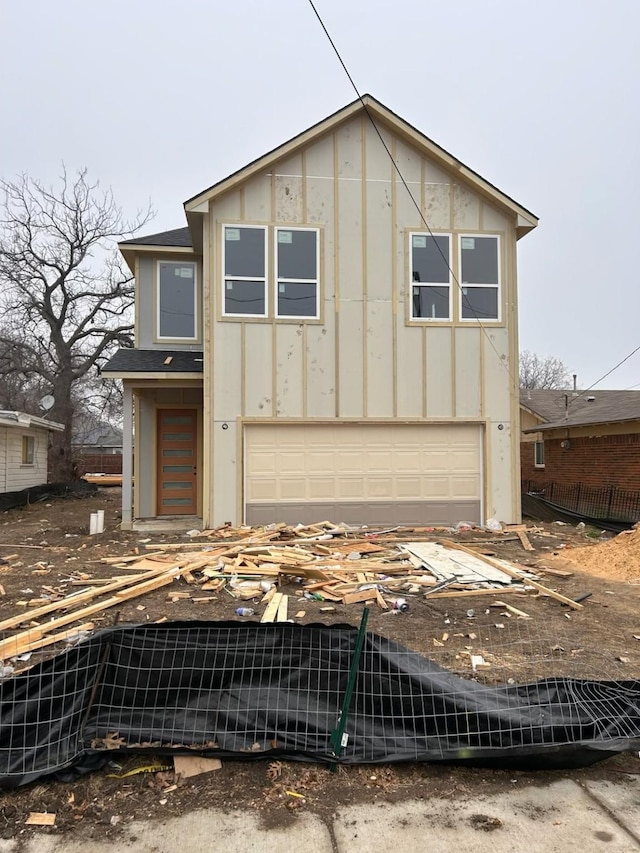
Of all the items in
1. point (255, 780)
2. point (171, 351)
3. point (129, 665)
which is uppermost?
point (171, 351)

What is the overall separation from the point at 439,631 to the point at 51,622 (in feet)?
13.3

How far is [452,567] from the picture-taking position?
28.4 feet

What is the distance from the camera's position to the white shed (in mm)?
18938

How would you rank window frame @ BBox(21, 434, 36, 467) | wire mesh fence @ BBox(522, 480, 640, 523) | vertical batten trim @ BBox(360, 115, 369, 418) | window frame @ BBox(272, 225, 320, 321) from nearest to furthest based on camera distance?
1. window frame @ BBox(272, 225, 320, 321)
2. vertical batten trim @ BBox(360, 115, 369, 418)
3. wire mesh fence @ BBox(522, 480, 640, 523)
4. window frame @ BBox(21, 434, 36, 467)

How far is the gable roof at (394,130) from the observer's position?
12375 millimetres

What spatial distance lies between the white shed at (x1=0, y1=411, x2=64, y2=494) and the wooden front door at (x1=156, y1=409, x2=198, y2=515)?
705cm

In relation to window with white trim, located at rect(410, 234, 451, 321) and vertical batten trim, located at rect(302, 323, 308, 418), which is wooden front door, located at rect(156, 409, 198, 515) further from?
window with white trim, located at rect(410, 234, 451, 321)

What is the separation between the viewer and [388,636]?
19.0 ft

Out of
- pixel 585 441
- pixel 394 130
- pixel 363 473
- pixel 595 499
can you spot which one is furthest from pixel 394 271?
pixel 595 499

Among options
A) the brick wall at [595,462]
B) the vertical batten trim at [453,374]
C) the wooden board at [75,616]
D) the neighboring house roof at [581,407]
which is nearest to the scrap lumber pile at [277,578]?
the wooden board at [75,616]

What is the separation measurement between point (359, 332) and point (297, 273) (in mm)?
1927

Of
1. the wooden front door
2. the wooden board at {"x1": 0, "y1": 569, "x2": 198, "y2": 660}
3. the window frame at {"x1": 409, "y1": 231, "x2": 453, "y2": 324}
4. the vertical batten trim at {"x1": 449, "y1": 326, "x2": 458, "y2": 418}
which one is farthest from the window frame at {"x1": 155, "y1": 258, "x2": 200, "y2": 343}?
the wooden board at {"x1": 0, "y1": 569, "x2": 198, "y2": 660}

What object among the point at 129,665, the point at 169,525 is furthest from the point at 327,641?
the point at 169,525

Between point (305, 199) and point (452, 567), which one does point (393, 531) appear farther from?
point (305, 199)
